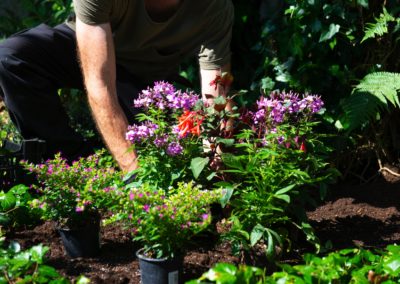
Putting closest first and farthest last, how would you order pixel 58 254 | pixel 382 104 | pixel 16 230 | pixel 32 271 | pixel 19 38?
pixel 32 271
pixel 58 254
pixel 16 230
pixel 382 104
pixel 19 38

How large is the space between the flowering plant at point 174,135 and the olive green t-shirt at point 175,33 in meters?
1.10

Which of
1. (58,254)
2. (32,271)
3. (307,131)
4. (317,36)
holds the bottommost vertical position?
(58,254)

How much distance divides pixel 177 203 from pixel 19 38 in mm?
2116

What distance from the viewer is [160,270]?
2.35 metres

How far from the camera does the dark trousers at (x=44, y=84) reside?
385cm

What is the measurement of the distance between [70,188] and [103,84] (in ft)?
2.10

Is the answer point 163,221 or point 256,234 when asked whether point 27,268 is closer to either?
point 163,221

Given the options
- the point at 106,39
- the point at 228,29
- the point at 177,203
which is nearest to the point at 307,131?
the point at 177,203

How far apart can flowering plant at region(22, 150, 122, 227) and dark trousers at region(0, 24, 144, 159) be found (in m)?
1.10

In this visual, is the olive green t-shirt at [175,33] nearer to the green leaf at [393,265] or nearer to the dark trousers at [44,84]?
the dark trousers at [44,84]

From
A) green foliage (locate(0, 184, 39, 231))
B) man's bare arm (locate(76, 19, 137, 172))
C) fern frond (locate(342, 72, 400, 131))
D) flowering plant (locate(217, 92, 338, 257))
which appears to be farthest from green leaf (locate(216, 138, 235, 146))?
fern frond (locate(342, 72, 400, 131))

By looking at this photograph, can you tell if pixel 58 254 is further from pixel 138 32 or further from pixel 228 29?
pixel 228 29

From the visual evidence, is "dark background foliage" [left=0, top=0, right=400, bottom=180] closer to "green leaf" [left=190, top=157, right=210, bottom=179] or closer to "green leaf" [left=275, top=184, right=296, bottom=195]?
"green leaf" [left=275, top=184, right=296, bottom=195]

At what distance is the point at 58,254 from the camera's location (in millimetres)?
2871
